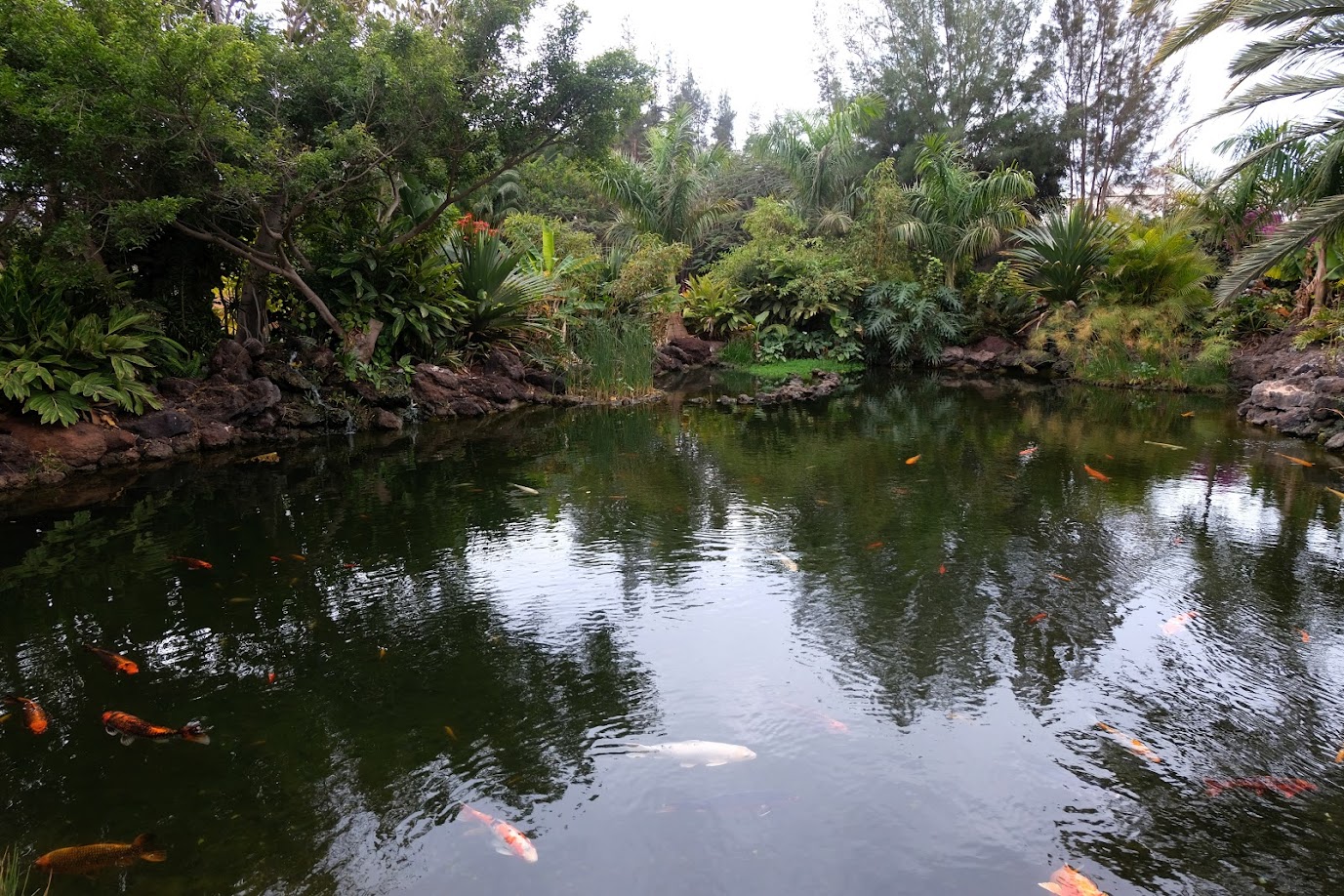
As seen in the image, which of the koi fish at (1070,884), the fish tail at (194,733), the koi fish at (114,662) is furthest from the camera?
the koi fish at (114,662)

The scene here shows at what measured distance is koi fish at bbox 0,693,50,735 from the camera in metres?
2.90

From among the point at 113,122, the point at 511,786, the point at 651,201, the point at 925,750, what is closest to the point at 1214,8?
the point at 925,750

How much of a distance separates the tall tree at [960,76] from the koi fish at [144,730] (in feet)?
78.7

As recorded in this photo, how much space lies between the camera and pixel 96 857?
2.21m

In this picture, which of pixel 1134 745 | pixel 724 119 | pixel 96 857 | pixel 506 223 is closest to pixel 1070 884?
pixel 1134 745

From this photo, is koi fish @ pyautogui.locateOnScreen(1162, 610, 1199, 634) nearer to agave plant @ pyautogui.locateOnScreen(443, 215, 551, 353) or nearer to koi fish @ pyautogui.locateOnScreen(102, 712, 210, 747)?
koi fish @ pyautogui.locateOnScreen(102, 712, 210, 747)

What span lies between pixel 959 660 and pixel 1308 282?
13.4 meters

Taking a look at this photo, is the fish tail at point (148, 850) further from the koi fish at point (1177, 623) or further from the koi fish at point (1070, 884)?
the koi fish at point (1177, 623)

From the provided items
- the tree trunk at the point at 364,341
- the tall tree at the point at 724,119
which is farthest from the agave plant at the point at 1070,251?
the tall tree at the point at 724,119

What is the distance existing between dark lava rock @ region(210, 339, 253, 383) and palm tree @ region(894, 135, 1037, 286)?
44.9 ft

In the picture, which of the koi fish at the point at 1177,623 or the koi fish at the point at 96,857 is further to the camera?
the koi fish at the point at 1177,623

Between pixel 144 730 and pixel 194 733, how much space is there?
0.59 feet

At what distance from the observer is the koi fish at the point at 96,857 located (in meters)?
2.17

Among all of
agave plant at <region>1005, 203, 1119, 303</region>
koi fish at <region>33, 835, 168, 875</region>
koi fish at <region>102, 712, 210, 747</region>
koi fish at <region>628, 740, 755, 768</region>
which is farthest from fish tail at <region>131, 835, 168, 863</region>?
agave plant at <region>1005, 203, 1119, 303</region>
